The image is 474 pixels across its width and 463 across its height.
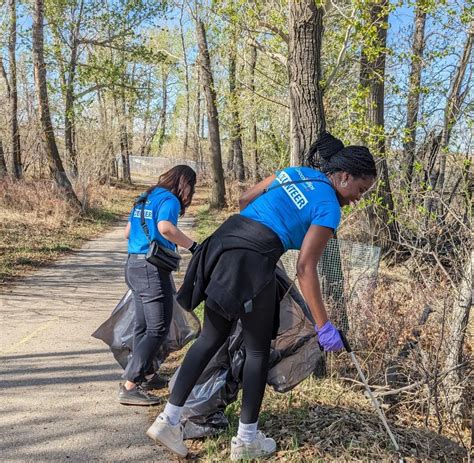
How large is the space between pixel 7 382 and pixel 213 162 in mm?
16042

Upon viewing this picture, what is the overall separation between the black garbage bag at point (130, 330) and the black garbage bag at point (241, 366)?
78cm

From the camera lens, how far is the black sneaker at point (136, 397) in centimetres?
364

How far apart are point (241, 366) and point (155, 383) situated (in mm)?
1168

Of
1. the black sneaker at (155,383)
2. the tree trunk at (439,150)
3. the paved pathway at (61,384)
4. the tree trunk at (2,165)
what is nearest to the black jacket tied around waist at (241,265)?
the paved pathway at (61,384)

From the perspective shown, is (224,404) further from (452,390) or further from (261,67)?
(261,67)

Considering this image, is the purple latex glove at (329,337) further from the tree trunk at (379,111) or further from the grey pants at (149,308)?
the tree trunk at (379,111)

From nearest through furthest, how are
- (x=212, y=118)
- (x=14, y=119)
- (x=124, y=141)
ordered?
(x=14, y=119) < (x=212, y=118) < (x=124, y=141)

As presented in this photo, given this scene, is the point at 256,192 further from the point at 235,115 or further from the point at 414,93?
the point at 235,115

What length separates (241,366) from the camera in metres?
3.06

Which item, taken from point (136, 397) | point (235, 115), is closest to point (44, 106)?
point (235, 115)

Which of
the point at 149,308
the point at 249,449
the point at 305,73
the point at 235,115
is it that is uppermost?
the point at 235,115

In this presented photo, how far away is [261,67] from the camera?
17.4 metres

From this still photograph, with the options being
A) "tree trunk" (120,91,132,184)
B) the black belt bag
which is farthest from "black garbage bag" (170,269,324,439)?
"tree trunk" (120,91,132,184)

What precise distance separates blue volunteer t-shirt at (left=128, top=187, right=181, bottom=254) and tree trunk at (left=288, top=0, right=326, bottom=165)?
160cm
